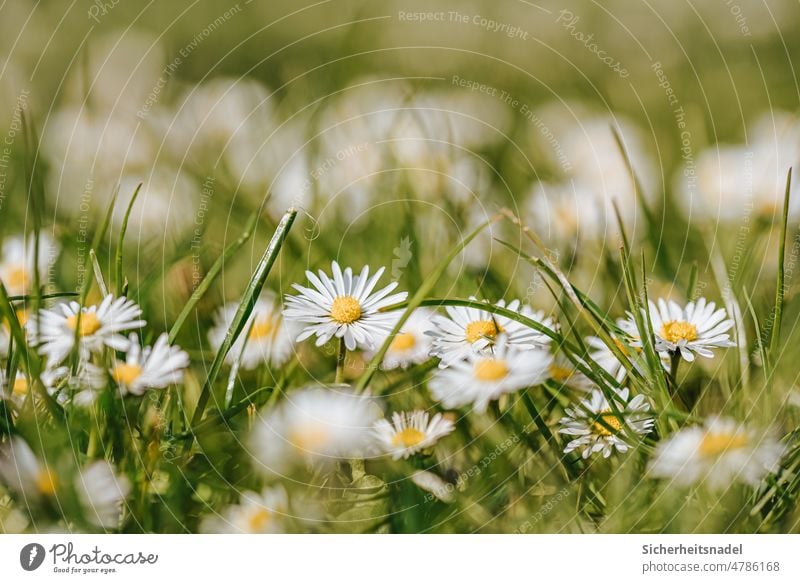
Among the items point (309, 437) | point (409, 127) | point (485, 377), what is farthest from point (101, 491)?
point (409, 127)

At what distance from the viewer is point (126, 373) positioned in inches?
25.3

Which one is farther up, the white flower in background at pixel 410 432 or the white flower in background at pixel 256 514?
the white flower in background at pixel 410 432

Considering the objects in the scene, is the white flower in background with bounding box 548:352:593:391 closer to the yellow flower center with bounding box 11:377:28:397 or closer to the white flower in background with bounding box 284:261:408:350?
the white flower in background with bounding box 284:261:408:350

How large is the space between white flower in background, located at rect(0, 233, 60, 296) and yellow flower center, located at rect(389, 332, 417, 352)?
298 millimetres

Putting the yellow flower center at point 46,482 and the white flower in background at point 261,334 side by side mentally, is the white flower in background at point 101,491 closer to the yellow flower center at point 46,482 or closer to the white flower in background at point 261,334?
the yellow flower center at point 46,482

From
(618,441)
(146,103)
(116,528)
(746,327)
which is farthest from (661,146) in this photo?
(116,528)

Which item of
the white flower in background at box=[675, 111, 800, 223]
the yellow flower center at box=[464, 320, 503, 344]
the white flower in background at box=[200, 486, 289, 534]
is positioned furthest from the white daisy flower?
the white flower in background at box=[675, 111, 800, 223]

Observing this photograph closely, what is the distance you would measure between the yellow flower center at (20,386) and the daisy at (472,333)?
0.31 meters

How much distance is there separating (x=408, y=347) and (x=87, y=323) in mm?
246

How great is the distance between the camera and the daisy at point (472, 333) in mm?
673

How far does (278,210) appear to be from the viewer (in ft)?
2.58

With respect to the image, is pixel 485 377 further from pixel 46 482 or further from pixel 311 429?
pixel 46 482

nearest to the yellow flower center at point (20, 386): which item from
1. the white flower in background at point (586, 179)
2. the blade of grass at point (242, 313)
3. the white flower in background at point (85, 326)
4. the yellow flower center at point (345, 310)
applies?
the white flower in background at point (85, 326)
